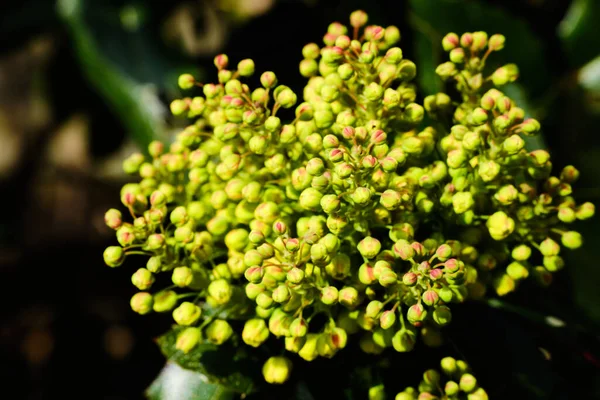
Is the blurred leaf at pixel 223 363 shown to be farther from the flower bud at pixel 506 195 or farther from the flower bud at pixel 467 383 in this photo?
the flower bud at pixel 506 195

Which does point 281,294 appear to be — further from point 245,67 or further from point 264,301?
point 245,67

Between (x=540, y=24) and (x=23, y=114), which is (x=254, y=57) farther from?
(x=23, y=114)

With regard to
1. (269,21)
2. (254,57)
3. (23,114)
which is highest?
(23,114)

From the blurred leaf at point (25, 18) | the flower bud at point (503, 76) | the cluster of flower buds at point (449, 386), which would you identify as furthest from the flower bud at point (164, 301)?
the blurred leaf at point (25, 18)

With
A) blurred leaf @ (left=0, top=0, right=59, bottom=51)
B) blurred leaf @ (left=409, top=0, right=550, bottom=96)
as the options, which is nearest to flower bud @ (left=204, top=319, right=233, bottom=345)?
blurred leaf @ (left=409, top=0, right=550, bottom=96)

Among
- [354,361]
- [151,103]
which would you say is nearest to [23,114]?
[151,103]

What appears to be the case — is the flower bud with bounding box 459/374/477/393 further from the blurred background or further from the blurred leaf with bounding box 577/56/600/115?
the blurred leaf with bounding box 577/56/600/115
